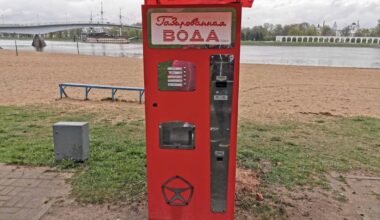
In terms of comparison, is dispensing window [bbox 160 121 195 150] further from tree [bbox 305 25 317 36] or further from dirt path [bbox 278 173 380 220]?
tree [bbox 305 25 317 36]

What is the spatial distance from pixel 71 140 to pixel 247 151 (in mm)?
2530

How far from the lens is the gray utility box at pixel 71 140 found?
13.5 ft

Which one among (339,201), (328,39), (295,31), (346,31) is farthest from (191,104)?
(346,31)

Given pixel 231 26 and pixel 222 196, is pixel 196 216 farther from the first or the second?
pixel 231 26

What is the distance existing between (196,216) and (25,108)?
6.68 m

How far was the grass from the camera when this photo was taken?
353 centimetres

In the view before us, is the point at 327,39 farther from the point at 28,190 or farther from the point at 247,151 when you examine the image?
the point at 28,190

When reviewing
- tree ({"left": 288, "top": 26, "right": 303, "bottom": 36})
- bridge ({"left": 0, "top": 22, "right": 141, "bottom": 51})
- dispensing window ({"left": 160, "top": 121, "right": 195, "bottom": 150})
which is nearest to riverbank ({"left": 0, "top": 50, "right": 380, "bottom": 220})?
dispensing window ({"left": 160, "top": 121, "right": 195, "bottom": 150})

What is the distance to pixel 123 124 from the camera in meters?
6.36

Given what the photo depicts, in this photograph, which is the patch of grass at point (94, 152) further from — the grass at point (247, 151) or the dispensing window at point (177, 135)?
the dispensing window at point (177, 135)

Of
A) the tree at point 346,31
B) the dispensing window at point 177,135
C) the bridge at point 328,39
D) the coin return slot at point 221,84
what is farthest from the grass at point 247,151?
the tree at point 346,31

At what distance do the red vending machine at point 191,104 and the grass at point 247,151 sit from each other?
688 mm

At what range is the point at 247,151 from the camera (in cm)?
474

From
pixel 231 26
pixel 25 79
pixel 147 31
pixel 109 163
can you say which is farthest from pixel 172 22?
pixel 25 79
